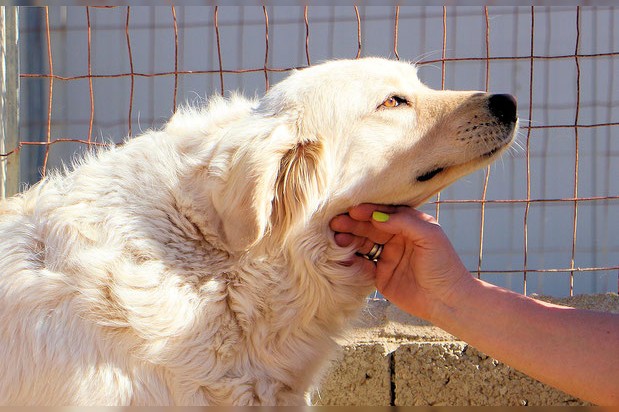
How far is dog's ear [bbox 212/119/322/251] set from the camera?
2836mm

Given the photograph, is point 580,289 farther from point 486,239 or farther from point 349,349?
point 349,349

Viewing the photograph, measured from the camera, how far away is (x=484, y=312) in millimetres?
2998

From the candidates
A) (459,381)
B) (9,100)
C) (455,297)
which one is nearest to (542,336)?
(455,297)

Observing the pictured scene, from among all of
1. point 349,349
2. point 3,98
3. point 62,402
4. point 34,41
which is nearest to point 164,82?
point 34,41

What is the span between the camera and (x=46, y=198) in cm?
309

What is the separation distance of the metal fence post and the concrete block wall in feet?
7.14

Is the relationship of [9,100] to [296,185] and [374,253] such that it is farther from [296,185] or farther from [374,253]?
[374,253]

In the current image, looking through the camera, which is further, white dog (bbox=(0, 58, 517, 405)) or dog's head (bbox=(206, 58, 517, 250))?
dog's head (bbox=(206, 58, 517, 250))

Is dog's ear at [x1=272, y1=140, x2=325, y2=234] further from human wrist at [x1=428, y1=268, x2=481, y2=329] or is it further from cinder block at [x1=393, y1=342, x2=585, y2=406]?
cinder block at [x1=393, y1=342, x2=585, y2=406]

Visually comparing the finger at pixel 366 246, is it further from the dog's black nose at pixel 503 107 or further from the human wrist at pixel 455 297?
the dog's black nose at pixel 503 107

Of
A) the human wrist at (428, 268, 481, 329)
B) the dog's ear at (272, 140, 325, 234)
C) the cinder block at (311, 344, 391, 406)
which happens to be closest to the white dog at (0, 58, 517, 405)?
the dog's ear at (272, 140, 325, 234)

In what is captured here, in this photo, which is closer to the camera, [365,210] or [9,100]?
[365,210]

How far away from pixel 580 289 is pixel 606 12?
2.32m

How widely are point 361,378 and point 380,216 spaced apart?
1.74 m
